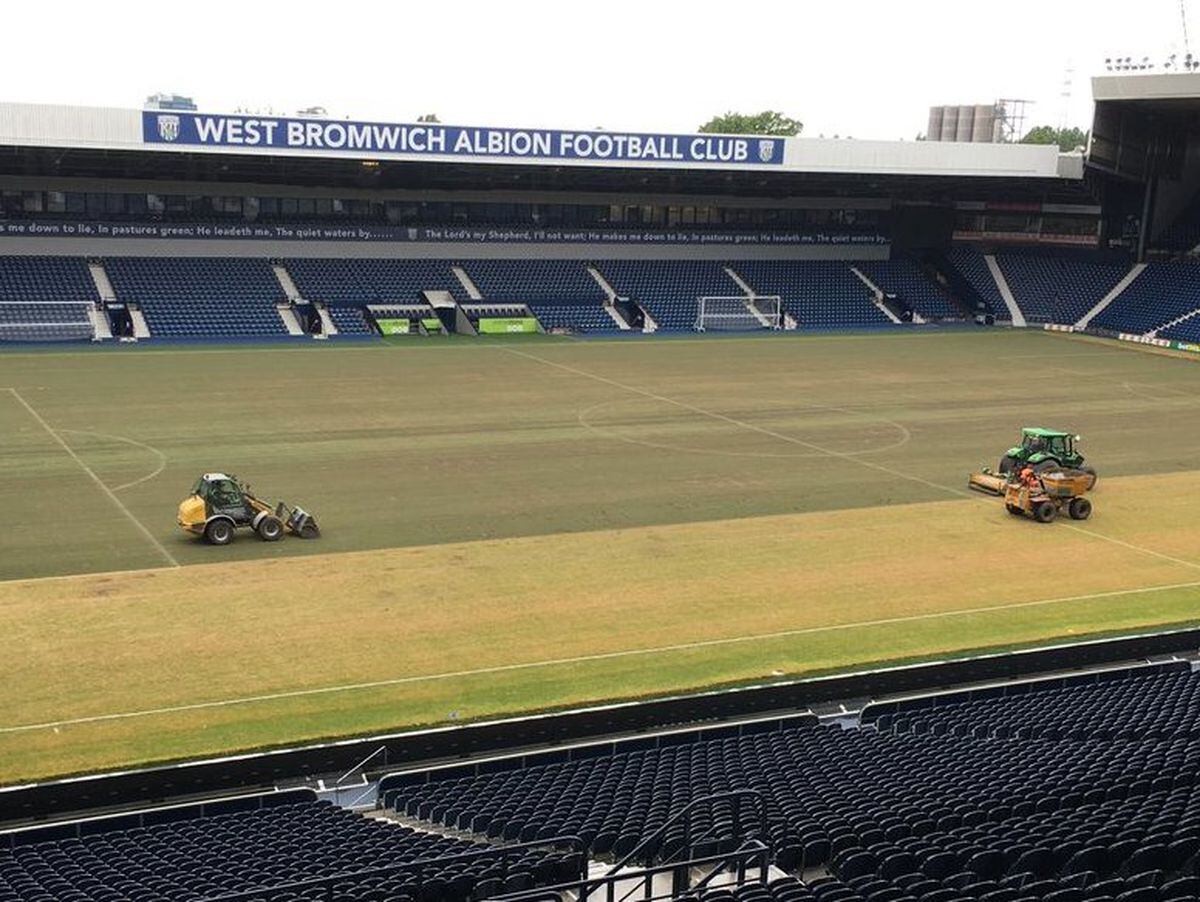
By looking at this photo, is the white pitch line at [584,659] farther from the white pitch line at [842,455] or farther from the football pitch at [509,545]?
the white pitch line at [842,455]

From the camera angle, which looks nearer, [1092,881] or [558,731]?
[1092,881]

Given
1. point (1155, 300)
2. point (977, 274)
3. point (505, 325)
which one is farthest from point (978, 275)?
point (505, 325)

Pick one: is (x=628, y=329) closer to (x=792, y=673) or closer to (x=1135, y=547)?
(x=1135, y=547)

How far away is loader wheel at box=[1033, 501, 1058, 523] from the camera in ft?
116

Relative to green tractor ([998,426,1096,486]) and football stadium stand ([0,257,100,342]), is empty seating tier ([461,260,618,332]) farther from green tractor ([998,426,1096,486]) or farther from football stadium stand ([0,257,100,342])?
green tractor ([998,426,1096,486])

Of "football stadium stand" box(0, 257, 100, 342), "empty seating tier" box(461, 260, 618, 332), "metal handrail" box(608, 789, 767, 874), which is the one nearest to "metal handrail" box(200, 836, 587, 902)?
"metal handrail" box(608, 789, 767, 874)

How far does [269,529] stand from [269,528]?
0.03 meters

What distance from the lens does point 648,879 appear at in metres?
12.1

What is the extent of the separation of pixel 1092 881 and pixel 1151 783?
179 inches

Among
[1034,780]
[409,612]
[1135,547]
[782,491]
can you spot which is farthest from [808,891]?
[782,491]

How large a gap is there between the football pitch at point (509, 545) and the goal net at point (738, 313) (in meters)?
21.4

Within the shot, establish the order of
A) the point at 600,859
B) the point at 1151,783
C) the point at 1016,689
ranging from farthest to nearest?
1. the point at 1016,689
2. the point at 1151,783
3. the point at 600,859

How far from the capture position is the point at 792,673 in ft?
78.9

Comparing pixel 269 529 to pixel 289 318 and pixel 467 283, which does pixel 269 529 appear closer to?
pixel 289 318
